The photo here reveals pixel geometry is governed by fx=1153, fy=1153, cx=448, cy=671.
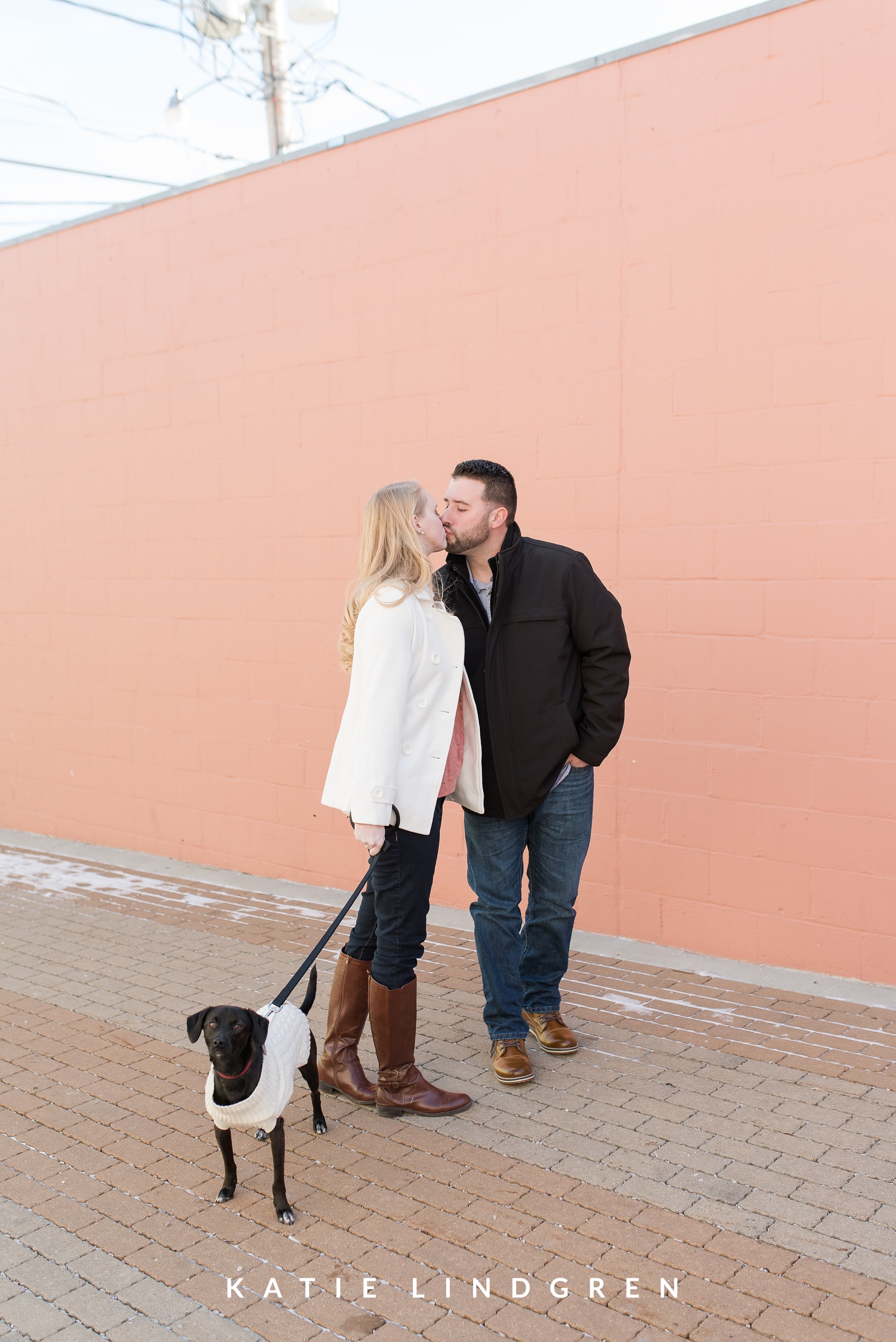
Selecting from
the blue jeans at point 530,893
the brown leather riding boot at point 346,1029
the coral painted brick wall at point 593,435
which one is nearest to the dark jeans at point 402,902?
the brown leather riding boot at point 346,1029

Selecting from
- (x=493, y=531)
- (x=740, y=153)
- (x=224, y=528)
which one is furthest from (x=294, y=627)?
(x=740, y=153)

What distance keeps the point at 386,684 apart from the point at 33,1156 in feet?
5.73

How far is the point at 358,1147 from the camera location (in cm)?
338

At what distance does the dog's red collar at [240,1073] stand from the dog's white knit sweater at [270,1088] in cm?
4

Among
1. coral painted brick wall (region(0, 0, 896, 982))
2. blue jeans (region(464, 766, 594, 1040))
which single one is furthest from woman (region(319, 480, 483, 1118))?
coral painted brick wall (region(0, 0, 896, 982))

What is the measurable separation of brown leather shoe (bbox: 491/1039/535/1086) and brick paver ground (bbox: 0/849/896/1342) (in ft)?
0.20

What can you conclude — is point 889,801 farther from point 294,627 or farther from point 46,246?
point 46,246

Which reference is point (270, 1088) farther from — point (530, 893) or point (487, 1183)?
point (530, 893)

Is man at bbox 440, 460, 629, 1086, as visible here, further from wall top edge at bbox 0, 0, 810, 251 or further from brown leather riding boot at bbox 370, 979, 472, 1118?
wall top edge at bbox 0, 0, 810, 251

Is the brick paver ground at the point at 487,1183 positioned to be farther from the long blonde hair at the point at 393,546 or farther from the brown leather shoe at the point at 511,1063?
the long blonde hair at the point at 393,546

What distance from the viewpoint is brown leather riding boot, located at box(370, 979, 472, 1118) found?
3.50 metres

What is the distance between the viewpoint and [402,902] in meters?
3.45

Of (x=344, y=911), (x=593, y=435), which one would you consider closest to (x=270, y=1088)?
(x=344, y=911)

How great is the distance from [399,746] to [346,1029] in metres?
1.03
